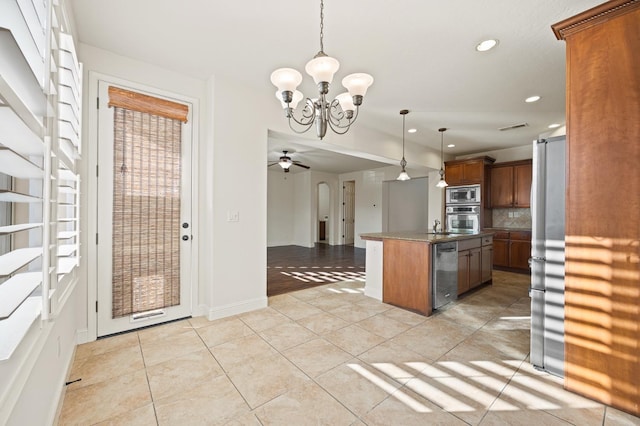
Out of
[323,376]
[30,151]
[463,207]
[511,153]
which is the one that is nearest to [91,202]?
[30,151]

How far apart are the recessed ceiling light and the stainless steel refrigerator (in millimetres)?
1005

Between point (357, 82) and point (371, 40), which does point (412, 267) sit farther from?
point (371, 40)

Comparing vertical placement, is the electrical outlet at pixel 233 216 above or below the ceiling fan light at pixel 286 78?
below

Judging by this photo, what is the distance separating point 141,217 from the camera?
2.73m

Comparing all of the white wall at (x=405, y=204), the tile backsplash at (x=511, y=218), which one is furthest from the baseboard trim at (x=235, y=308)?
the white wall at (x=405, y=204)

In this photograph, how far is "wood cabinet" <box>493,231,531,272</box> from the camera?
17.3ft

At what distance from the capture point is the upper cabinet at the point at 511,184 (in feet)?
18.0

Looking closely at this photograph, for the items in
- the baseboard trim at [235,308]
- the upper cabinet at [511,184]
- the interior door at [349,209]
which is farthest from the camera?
the interior door at [349,209]

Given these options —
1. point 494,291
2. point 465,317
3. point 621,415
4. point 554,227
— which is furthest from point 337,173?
point 621,415

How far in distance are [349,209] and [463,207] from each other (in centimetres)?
457

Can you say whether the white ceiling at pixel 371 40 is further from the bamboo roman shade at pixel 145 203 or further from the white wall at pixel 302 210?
the white wall at pixel 302 210

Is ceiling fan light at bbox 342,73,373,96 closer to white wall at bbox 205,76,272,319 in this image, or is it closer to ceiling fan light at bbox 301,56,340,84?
ceiling fan light at bbox 301,56,340,84

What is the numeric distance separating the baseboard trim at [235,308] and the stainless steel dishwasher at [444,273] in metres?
2.08

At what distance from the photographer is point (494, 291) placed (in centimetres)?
416
